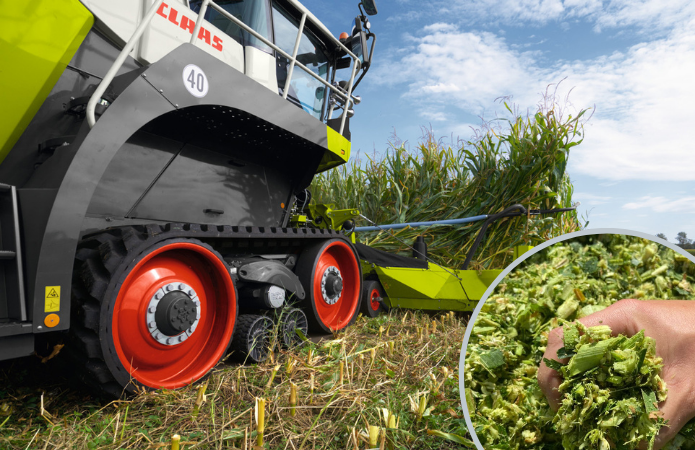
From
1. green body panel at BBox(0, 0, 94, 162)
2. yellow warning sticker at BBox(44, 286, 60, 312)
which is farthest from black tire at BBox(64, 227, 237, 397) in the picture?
green body panel at BBox(0, 0, 94, 162)

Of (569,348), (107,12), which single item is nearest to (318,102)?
(107,12)

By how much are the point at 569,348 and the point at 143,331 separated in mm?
2128

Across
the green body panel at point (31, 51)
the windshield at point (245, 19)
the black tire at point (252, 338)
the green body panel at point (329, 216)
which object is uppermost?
the windshield at point (245, 19)

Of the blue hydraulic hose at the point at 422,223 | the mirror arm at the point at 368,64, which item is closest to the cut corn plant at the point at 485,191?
the blue hydraulic hose at the point at 422,223

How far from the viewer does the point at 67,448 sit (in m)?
1.95

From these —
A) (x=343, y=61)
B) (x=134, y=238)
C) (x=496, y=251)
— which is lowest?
(x=134, y=238)

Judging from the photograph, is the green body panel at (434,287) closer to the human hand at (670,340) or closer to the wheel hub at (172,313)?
the wheel hub at (172,313)

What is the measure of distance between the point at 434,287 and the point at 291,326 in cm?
186

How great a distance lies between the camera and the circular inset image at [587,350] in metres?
1.27

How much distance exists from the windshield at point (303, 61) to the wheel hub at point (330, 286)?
67.6 inches

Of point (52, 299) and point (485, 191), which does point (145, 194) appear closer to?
point (52, 299)

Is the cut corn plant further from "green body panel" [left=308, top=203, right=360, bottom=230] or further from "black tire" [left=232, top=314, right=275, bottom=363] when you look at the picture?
"black tire" [left=232, top=314, right=275, bottom=363]

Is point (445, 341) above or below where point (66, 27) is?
below

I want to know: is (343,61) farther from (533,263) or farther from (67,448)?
(67,448)
